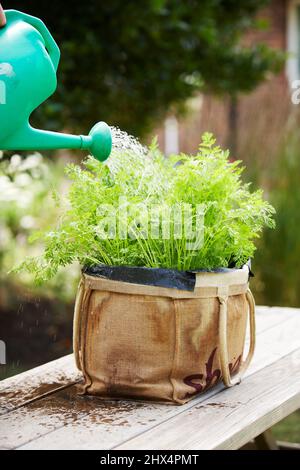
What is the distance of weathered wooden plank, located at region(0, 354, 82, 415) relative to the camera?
1.62 metres

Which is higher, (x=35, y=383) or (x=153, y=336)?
(x=153, y=336)

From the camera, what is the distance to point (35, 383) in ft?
5.74

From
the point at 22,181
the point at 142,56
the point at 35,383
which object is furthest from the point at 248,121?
the point at 35,383

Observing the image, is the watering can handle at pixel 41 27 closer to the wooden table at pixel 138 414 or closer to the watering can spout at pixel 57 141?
the watering can spout at pixel 57 141

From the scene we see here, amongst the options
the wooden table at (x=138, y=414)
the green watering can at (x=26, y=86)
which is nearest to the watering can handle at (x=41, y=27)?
the green watering can at (x=26, y=86)

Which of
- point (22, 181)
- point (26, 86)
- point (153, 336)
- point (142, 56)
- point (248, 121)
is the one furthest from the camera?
point (248, 121)

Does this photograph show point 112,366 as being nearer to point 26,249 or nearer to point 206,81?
point 206,81

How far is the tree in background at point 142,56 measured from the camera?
10.4 ft

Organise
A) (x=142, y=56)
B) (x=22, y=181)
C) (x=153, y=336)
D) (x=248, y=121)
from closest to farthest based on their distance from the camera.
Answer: (x=153, y=336)
(x=142, y=56)
(x=22, y=181)
(x=248, y=121)

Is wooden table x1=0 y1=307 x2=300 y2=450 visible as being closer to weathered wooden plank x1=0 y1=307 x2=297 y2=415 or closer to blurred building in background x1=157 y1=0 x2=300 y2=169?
weathered wooden plank x1=0 y1=307 x2=297 y2=415

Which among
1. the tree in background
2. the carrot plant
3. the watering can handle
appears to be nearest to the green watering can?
the watering can handle

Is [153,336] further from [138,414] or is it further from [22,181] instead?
[22,181]

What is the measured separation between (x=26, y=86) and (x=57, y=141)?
5.1 inches

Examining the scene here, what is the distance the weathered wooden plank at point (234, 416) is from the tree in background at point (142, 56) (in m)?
1.60
